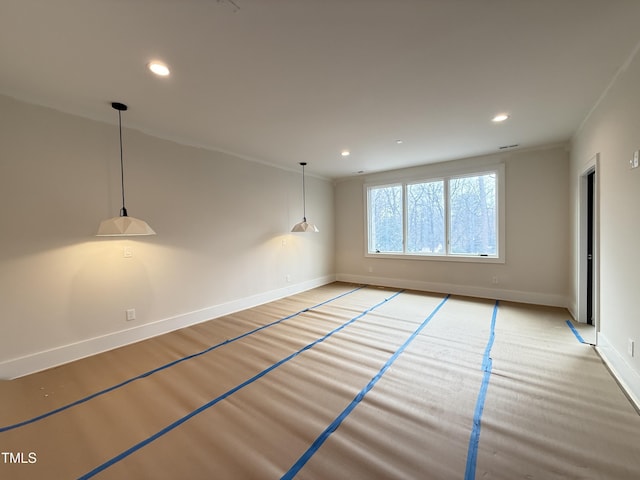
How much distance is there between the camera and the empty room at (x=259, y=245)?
65.4 inches

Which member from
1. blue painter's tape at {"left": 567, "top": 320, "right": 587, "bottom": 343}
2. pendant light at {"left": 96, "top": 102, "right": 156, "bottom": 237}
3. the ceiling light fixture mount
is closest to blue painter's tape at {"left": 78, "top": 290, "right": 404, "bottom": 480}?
pendant light at {"left": 96, "top": 102, "right": 156, "bottom": 237}

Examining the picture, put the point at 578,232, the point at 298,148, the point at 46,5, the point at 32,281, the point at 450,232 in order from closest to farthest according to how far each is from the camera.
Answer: the point at 46,5
the point at 32,281
the point at 578,232
the point at 298,148
the point at 450,232

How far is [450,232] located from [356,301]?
239 cm

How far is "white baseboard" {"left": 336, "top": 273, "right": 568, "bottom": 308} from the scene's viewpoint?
449 cm

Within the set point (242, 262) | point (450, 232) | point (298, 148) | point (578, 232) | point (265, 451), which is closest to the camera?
point (265, 451)

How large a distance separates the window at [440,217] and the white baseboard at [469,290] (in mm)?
605

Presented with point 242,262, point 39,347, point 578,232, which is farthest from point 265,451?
point 578,232

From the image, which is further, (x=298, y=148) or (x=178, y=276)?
(x=298, y=148)

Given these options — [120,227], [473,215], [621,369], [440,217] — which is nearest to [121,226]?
[120,227]

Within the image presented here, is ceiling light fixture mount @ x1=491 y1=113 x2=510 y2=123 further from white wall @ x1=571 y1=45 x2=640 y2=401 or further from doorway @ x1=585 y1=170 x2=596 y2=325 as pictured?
doorway @ x1=585 y1=170 x2=596 y2=325

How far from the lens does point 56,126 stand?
2.77 metres

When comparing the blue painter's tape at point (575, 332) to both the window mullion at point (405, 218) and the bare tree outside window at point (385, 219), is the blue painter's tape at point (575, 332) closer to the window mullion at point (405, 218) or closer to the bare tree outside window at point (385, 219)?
the window mullion at point (405, 218)

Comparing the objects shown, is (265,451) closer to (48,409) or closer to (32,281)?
(48,409)

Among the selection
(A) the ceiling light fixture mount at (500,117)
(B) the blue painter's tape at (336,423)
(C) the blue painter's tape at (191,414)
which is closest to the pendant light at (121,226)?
(C) the blue painter's tape at (191,414)
